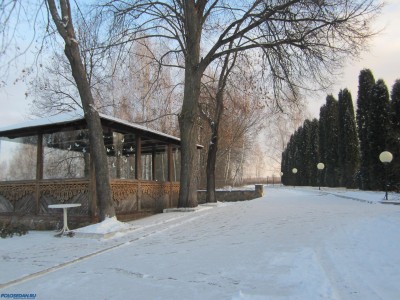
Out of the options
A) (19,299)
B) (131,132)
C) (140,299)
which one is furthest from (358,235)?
(131,132)

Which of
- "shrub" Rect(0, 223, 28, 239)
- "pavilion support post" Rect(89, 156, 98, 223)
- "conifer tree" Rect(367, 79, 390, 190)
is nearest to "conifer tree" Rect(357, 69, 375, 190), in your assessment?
"conifer tree" Rect(367, 79, 390, 190)

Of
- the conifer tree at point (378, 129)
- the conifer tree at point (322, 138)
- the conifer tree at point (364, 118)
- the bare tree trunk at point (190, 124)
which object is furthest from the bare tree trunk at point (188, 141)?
the conifer tree at point (322, 138)

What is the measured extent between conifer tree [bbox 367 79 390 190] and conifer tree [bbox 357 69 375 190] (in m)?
0.62

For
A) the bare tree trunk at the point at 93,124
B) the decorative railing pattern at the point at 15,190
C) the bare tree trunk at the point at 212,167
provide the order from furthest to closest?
the bare tree trunk at the point at 212,167 < the decorative railing pattern at the point at 15,190 < the bare tree trunk at the point at 93,124

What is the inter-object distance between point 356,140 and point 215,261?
32.4 metres

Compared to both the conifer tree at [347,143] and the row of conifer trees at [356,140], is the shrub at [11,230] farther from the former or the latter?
the conifer tree at [347,143]

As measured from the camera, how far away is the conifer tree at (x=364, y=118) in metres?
29.8

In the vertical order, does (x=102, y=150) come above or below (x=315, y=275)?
above

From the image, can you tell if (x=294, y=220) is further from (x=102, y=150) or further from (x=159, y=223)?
(x=102, y=150)

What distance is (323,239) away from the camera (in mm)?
8672

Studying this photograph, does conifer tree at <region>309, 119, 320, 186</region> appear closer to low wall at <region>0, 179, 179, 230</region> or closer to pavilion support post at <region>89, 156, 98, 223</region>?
low wall at <region>0, 179, 179, 230</region>

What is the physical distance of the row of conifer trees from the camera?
87.1 ft

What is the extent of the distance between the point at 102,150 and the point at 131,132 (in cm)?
327

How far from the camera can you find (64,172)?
550 inches
